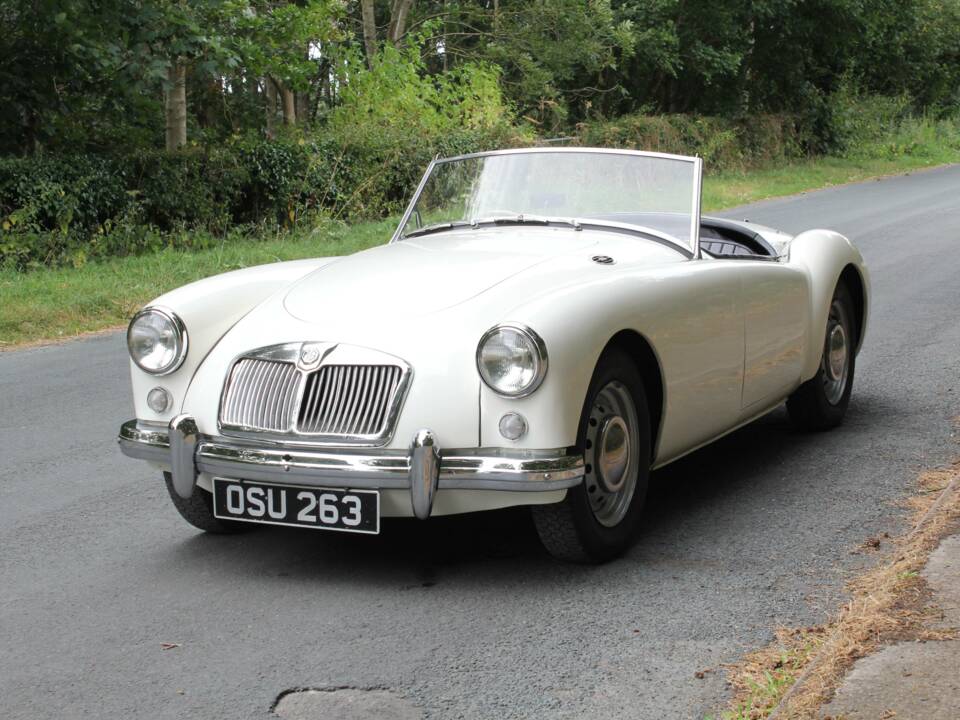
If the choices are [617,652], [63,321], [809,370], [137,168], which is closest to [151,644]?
[617,652]

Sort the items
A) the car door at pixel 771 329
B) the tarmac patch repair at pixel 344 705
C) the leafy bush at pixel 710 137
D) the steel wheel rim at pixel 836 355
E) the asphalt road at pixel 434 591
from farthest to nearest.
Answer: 1. the leafy bush at pixel 710 137
2. the steel wheel rim at pixel 836 355
3. the car door at pixel 771 329
4. the asphalt road at pixel 434 591
5. the tarmac patch repair at pixel 344 705

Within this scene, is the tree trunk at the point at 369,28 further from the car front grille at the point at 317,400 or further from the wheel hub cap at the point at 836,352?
the car front grille at the point at 317,400

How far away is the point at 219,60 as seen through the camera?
53.0ft

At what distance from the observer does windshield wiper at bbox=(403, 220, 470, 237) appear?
18.8 feet

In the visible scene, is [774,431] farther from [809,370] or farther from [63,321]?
[63,321]

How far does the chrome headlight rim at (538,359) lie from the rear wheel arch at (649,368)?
0.45 m

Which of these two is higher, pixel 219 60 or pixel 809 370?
pixel 219 60

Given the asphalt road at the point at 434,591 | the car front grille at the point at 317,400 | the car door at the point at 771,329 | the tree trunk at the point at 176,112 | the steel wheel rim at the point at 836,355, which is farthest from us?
the tree trunk at the point at 176,112

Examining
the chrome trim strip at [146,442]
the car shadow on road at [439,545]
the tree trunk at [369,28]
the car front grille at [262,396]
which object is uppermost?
the tree trunk at [369,28]

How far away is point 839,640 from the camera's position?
338 cm

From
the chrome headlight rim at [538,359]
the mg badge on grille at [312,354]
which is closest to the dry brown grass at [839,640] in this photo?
the chrome headlight rim at [538,359]

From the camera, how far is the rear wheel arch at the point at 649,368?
446 centimetres

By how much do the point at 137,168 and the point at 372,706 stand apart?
538 inches

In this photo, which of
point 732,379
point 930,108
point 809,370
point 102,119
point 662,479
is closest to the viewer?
point 732,379
